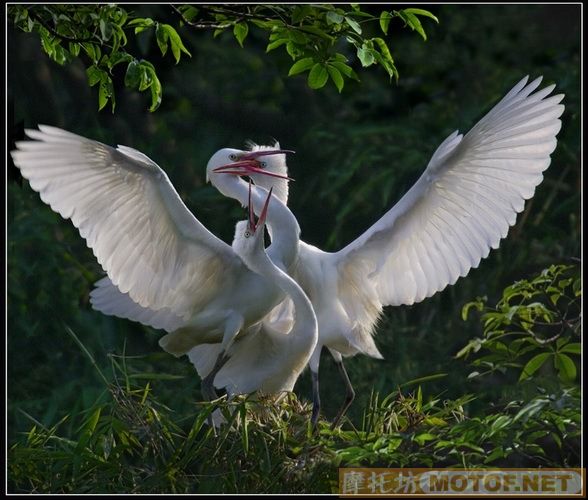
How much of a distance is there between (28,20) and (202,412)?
77cm

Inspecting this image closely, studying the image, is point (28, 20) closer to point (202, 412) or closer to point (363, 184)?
point (202, 412)

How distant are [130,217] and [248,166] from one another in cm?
42

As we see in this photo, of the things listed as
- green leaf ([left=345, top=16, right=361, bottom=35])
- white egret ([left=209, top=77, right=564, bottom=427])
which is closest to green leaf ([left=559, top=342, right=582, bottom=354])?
white egret ([left=209, top=77, right=564, bottom=427])

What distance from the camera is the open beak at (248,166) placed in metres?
2.87

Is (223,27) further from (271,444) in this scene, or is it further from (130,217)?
(271,444)

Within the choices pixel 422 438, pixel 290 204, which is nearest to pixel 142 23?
pixel 422 438

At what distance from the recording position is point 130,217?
256 cm

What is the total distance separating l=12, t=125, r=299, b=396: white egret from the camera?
246cm

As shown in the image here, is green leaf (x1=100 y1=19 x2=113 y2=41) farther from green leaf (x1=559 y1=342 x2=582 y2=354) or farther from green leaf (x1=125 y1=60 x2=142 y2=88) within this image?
green leaf (x1=559 y1=342 x2=582 y2=354)

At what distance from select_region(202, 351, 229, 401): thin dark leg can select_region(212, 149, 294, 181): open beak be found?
1.35ft

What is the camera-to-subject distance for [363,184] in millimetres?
4926

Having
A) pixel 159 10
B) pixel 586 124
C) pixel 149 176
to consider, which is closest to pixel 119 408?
pixel 149 176

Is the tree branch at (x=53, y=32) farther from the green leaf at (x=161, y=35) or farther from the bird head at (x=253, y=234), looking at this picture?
the bird head at (x=253, y=234)

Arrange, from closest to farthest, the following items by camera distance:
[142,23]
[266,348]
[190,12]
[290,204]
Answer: [142,23], [190,12], [266,348], [290,204]
